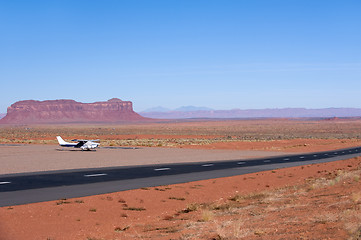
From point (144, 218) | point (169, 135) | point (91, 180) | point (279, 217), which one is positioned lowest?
point (169, 135)

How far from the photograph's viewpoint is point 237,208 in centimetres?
1408

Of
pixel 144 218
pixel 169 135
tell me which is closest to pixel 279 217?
pixel 144 218

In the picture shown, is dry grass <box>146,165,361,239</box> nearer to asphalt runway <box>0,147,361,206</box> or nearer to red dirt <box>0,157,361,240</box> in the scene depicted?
red dirt <box>0,157,361,240</box>

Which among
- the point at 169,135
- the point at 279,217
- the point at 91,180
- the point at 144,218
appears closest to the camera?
the point at 279,217

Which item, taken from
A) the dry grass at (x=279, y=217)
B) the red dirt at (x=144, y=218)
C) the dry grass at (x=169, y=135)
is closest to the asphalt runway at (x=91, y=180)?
the red dirt at (x=144, y=218)

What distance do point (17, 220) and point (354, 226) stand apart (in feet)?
30.3

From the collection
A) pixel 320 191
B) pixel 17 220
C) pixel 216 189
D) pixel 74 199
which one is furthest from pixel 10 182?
pixel 320 191

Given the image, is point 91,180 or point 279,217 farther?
point 91,180

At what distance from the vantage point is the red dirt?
9.94 meters

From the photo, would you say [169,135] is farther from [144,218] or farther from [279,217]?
[279,217]

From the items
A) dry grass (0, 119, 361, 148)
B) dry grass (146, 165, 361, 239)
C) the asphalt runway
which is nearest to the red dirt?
dry grass (146, 165, 361, 239)

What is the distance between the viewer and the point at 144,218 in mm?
13500

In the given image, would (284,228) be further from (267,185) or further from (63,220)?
(267,185)

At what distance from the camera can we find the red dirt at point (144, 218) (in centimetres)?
994
